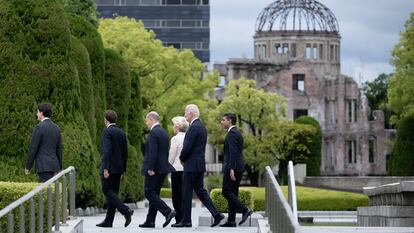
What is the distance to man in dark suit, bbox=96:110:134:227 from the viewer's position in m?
22.0

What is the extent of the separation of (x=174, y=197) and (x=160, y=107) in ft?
→ 153

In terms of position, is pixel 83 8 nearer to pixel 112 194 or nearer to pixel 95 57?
pixel 95 57

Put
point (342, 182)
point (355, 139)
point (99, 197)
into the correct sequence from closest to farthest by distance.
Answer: point (99, 197) < point (342, 182) < point (355, 139)

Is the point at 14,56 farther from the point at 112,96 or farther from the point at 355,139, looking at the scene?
the point at 355,139

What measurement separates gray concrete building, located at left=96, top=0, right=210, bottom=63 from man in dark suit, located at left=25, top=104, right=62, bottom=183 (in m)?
114

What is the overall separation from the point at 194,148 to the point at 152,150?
26.0 inches

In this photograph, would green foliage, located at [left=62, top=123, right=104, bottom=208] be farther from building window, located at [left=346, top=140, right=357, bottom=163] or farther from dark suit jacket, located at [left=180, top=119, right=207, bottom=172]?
building window, located at [left=346, top=140, right=357, bottom=163]

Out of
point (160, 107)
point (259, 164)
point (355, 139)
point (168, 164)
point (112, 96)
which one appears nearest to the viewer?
point (168, 164)

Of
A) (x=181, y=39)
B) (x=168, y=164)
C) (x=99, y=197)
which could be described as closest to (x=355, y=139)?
(x=181, y=39)

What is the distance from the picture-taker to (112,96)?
128ft

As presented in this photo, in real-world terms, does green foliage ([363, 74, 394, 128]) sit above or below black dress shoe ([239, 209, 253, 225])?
above

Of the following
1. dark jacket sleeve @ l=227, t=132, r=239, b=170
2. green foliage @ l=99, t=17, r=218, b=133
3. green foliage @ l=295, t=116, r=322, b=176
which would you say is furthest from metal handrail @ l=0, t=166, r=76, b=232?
green foliage @ l=295, t=116, r=322, b=176

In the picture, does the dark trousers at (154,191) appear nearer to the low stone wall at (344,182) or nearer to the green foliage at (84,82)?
the green foliage at (84,82)

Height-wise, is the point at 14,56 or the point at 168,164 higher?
the point at 14,56
